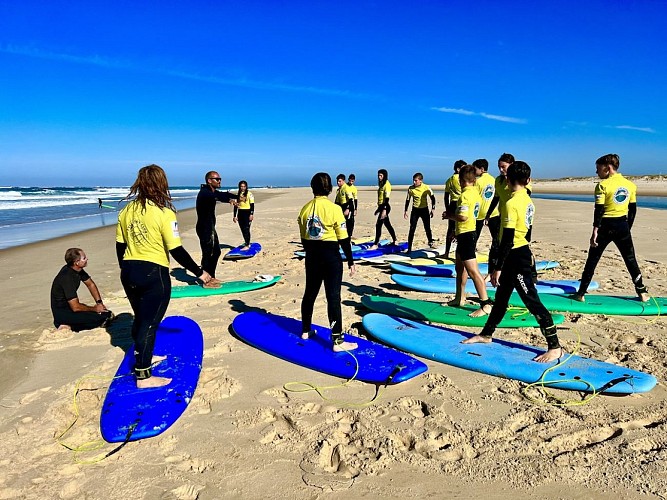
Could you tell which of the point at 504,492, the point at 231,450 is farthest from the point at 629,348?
the point at 231,450

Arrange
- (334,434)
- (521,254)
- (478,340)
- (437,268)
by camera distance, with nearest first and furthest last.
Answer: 1. (334,434)
2. (521,254)
3. (478,340)
4. (437,268)

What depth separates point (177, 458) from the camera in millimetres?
2711

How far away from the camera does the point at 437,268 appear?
25.0 feet

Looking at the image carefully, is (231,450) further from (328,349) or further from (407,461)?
(328,349)

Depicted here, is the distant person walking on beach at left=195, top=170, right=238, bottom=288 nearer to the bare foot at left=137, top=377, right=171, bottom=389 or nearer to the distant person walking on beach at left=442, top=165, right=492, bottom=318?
the bare foot at left=137, top=377, right=171, bottom=389

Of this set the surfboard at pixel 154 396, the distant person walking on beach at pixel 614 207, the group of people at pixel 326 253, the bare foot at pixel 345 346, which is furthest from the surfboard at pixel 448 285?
the surfboard at pixel 154 396

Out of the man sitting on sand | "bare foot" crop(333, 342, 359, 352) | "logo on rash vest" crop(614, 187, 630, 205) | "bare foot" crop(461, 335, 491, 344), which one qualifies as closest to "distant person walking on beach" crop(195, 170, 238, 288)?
the man sitting on sand

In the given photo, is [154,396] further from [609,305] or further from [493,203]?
[609,305]

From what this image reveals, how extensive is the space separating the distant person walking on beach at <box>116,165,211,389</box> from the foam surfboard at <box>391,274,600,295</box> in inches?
162

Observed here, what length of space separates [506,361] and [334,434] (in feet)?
5.93

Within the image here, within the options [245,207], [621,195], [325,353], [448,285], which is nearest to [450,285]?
[448,285]

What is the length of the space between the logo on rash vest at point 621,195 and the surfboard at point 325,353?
11.0ft

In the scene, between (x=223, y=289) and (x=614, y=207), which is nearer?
(x=614, y=207)

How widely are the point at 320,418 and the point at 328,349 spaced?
105 cm
